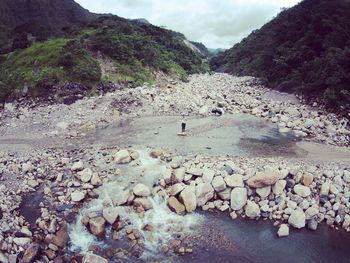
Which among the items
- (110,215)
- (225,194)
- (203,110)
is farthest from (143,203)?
(203,110)

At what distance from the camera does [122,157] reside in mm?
21094

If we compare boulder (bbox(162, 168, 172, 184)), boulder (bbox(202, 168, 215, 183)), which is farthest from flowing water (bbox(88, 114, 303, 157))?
boulder (bbox(202, 168, 215, 183))

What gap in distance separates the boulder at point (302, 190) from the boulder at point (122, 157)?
385 inches

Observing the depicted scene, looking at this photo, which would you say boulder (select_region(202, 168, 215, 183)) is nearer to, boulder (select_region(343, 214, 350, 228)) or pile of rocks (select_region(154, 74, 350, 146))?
boulder (select_region(343, 214, 350, 228))

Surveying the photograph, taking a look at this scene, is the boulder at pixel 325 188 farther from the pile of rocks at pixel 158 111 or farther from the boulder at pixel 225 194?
the pile of rocks at pixel 158 111

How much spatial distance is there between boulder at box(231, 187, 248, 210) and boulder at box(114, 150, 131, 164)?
23.2 feet

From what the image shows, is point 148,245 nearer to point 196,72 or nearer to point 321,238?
point 321,238

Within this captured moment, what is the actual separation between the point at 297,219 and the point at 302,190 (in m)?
2.06

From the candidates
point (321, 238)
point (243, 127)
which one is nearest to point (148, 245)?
point (321, 238)

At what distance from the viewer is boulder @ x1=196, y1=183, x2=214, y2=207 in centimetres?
1727

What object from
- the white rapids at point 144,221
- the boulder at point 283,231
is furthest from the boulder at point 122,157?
the boulder at point 283,231

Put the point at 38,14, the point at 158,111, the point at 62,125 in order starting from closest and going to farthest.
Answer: the point at 62,125 → the point at 158,111 → the point at 38,14

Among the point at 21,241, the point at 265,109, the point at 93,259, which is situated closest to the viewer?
the point at 93,259

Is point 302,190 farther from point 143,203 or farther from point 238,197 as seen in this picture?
point 143,203
